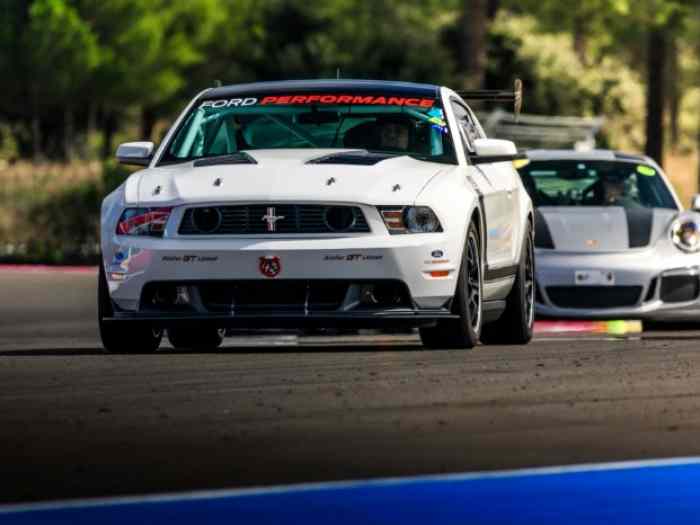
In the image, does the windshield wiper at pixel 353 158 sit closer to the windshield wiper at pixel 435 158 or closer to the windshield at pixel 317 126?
the windshield wiper at pixel 435 158

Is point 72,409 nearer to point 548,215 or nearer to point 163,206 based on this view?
point 163,206

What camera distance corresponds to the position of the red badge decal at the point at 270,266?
39.5ft

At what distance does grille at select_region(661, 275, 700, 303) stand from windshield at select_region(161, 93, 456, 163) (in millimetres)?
3859

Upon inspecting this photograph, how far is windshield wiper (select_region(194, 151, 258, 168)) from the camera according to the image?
12.7m

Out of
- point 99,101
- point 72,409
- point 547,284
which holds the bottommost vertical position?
point 99,101

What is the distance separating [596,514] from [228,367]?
5.16 meters

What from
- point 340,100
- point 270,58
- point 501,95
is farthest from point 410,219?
point 270,58

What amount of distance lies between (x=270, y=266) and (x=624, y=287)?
5.35m

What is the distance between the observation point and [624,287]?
1681 centimetres

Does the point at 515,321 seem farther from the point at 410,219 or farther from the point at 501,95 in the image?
the point at 410,219

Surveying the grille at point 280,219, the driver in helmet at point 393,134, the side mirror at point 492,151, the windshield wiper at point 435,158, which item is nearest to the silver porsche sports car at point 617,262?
the side mirror at point 492,151

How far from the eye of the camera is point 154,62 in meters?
63.2

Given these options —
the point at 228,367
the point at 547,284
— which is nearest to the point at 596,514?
the point at 228,367

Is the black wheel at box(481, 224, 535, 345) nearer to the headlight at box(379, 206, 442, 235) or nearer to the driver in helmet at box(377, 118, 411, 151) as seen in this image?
the driver in helmet at box(377, 118, 411, 151)
